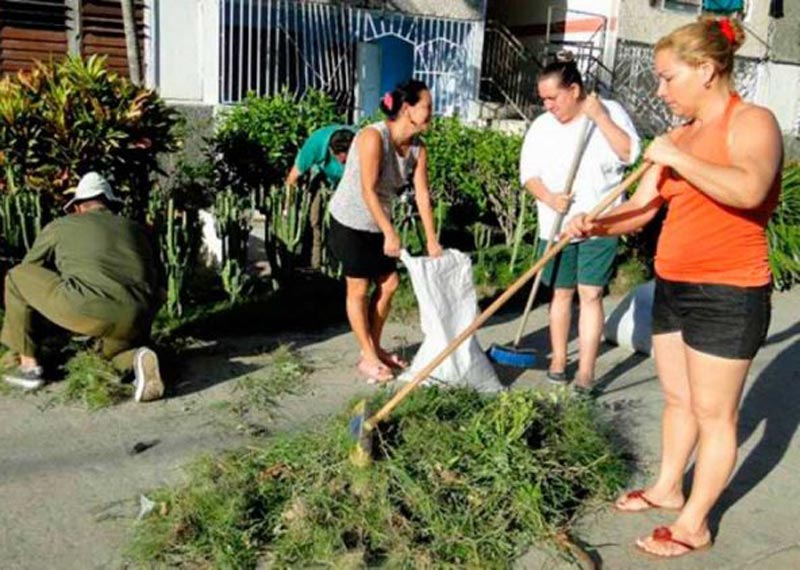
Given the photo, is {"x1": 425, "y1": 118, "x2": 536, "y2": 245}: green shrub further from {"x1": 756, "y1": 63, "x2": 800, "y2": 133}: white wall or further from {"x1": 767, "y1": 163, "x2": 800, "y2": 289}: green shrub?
{"x1": 756, "y1": 63, "x2": 800, "y2": 133}: white wall

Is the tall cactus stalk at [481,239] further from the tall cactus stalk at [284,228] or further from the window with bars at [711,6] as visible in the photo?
the window with bars at [711,6]

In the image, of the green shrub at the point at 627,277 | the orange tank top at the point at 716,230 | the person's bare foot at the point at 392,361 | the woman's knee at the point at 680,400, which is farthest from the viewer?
the green shrub at the point at 627,277

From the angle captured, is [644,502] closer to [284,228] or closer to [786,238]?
[284,228]

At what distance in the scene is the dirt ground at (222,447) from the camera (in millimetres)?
3035

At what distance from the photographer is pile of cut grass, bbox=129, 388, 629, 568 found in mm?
2867

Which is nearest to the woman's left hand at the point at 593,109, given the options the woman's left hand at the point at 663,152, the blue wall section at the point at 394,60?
the woman's left hand at the point at 663,152

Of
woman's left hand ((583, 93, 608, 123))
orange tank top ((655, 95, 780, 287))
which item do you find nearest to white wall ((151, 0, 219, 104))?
woman's left hand ((583, 93, 608, 123))

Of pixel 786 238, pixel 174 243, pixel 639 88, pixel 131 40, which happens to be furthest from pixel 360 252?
pixel 639 88

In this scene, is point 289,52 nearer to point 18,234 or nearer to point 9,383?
point 18,234

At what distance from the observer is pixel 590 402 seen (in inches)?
167

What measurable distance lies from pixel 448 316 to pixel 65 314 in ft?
6.31

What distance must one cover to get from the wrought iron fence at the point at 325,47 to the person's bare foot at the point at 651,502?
8.11m

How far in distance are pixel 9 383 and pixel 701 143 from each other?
348cm

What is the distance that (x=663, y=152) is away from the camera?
8.81 feet
